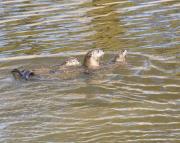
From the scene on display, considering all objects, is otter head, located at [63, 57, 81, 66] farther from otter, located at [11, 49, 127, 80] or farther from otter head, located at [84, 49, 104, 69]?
otter head, located at [84, 49, 104, 69]

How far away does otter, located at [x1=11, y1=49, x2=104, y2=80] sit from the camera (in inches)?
→ 372

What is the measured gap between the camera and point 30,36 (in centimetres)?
1248

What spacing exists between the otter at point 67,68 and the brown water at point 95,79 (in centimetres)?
21

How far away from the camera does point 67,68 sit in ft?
31.7

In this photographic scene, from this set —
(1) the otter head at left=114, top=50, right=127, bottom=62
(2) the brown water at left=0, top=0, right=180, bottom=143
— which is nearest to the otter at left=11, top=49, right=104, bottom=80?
(2) the brown water at left=0, top=0, right=180, bottom=143

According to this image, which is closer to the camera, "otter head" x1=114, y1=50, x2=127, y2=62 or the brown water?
the brown water

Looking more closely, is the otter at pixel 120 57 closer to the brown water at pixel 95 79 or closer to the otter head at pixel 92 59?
the brown water at pixel 95 79

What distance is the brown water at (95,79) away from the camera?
697 cm

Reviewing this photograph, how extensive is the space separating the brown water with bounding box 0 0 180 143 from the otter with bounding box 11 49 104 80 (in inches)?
8.2

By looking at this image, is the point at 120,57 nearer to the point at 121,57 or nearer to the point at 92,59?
the point at 121,57

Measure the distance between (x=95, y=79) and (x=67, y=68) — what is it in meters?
0.68

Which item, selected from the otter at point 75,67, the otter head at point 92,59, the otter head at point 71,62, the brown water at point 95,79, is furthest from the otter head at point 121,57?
the otter head at point 71,62

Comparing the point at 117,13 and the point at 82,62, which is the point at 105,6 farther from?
the point at 82,62

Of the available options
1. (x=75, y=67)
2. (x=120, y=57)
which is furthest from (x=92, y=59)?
(x=120, y=57)
